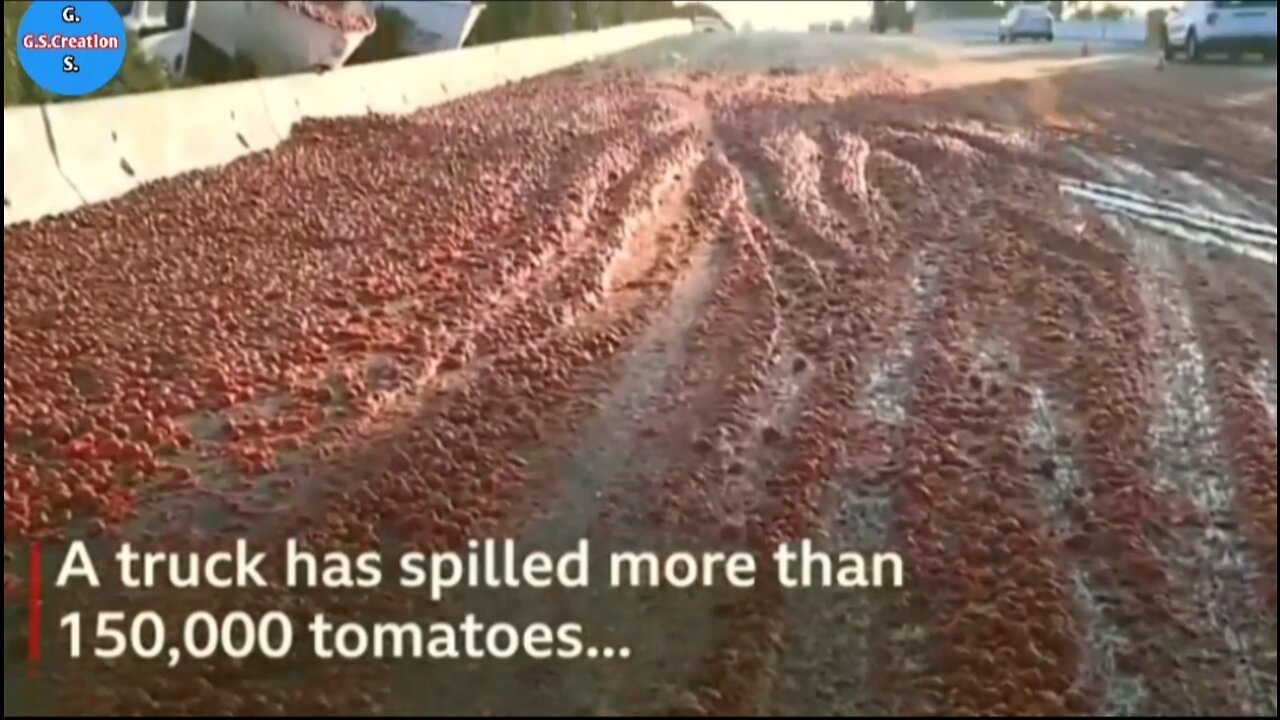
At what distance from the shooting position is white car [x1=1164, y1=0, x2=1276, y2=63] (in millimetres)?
2930

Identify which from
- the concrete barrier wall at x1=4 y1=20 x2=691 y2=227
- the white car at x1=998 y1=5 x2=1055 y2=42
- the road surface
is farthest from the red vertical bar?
the white car at x1=998 y1=5 x2=1055 y2=42

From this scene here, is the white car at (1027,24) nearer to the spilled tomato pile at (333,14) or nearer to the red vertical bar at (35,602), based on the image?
the spilled tomato pile at (333,14)

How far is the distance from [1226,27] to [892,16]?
57cm

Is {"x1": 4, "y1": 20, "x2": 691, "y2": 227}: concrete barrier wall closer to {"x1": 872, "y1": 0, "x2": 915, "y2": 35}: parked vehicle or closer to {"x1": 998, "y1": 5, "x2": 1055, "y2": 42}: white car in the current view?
{"x1": 872, "y1": 0, "x2": 915, "y2": 35}: parked vehicle

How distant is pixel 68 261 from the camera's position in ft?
10.1

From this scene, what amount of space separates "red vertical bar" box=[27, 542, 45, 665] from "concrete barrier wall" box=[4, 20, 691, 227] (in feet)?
2.72

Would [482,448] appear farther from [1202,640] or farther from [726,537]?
[1202,640]

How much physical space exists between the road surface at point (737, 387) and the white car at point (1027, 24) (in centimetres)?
5

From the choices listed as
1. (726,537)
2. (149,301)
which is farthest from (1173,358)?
(149,301)

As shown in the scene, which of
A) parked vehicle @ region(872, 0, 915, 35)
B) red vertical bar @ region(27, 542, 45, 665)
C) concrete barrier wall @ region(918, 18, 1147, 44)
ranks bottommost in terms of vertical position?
red vertical bar @ region(27, 542, 45, 665)

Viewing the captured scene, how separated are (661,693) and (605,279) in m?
0.95

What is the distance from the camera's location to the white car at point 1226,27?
2.93 m

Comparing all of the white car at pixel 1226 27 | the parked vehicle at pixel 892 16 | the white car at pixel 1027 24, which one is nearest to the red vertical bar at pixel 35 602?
the parked vehicle at pixel 892 16

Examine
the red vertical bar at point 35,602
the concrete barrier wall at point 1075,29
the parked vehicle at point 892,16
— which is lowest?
the red vertical bar at point 35,602
